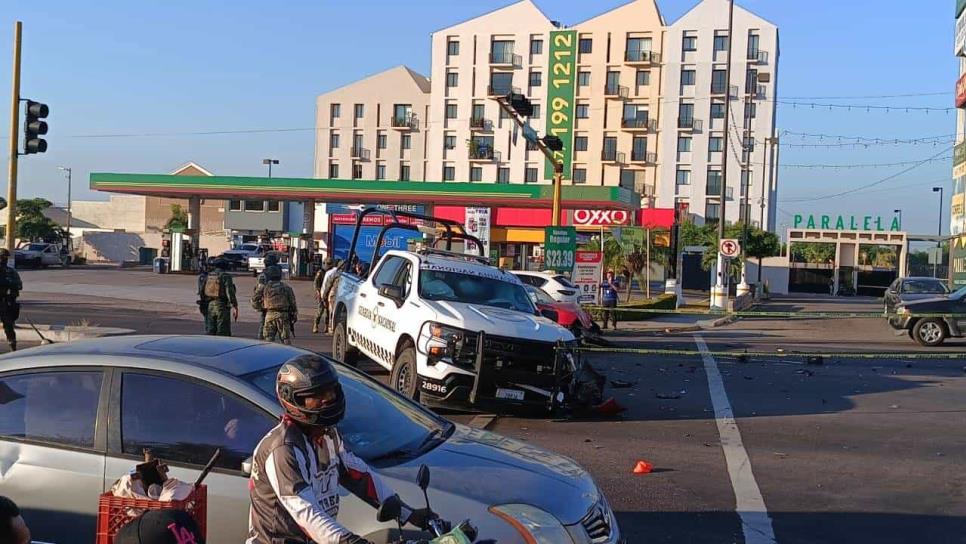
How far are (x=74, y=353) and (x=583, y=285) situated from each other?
78.8ft

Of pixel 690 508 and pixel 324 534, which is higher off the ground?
pixel 324 534

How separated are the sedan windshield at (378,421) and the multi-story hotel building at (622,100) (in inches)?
2670

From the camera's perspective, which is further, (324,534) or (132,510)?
(132,510)

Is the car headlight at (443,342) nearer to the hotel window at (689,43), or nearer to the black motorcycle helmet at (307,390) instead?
the black motorcycle helmet at (307,390)

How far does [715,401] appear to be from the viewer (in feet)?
43.5

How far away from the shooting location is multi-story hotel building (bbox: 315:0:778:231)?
74875mm

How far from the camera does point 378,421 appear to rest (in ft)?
18.0

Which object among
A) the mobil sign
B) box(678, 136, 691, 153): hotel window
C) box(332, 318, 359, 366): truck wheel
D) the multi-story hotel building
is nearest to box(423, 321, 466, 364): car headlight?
box(332, 318, 359, 366): truck wheel

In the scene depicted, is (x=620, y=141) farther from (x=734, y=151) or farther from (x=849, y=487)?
(x=849, y=487)

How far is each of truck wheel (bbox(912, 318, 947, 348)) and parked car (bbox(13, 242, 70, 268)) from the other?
153 feet

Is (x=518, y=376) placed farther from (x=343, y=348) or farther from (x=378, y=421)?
(x=378, y=421)

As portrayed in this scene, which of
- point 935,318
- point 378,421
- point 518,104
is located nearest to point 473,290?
point 378,421

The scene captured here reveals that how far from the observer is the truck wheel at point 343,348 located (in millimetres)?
14164

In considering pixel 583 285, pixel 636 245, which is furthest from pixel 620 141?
pixel 583 285
